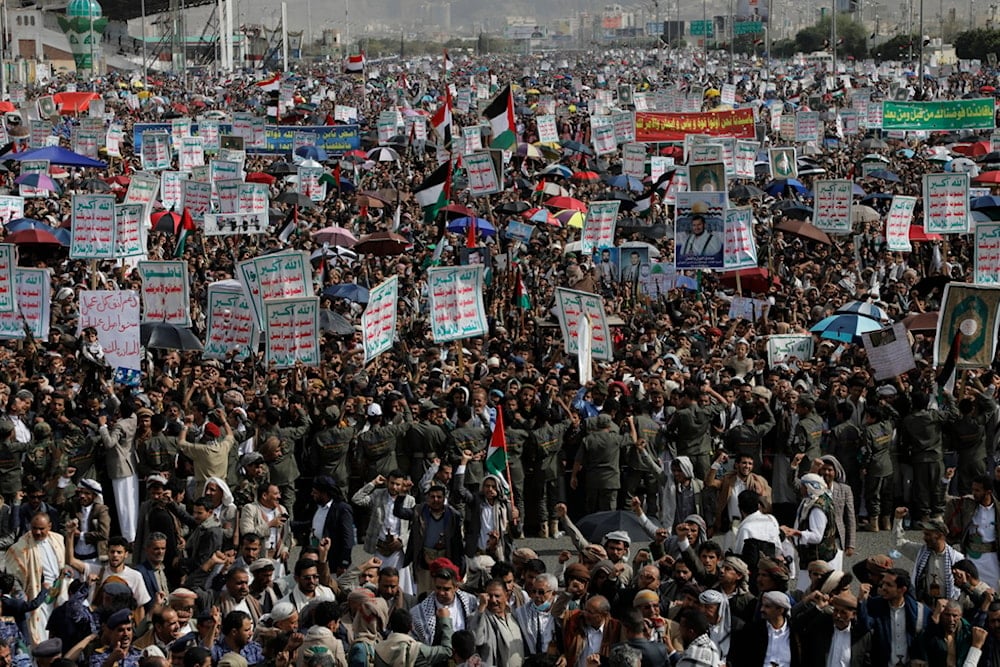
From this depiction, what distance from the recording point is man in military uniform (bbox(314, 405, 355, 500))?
36.2 feet

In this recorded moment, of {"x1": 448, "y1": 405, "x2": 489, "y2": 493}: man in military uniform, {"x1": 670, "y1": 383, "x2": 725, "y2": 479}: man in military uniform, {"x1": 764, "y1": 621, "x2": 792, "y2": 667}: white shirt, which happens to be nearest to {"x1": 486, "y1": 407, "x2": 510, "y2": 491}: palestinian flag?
{"x1": 448, "y1": 405, "x2": 489, "y2": 493}: man in military uniform

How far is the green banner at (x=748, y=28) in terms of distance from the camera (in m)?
142

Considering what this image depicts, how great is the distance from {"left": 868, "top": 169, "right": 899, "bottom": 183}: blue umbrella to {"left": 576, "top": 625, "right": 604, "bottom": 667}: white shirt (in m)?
23.9

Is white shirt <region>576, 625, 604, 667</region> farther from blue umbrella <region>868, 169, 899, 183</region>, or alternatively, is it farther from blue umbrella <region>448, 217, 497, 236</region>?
blue umbrella <region>868, 169, 899, 183</region>

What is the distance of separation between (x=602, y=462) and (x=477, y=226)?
10552 millimetres

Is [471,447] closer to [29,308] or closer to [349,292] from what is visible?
[29,308]

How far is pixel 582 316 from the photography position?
13.2m

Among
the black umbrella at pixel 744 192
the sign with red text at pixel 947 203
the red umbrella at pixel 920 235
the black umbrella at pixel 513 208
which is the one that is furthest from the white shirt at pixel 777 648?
the black umbrella at pixel 744 192

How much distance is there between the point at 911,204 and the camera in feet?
64.7

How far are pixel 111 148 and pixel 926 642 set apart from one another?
26.9 meters

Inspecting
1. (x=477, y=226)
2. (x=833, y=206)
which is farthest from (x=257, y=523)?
(x=833, y=206)

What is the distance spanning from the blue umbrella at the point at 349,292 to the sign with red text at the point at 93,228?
2271mm

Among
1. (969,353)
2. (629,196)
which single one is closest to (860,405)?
(969,353)

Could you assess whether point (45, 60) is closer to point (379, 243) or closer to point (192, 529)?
point (379, 243)
